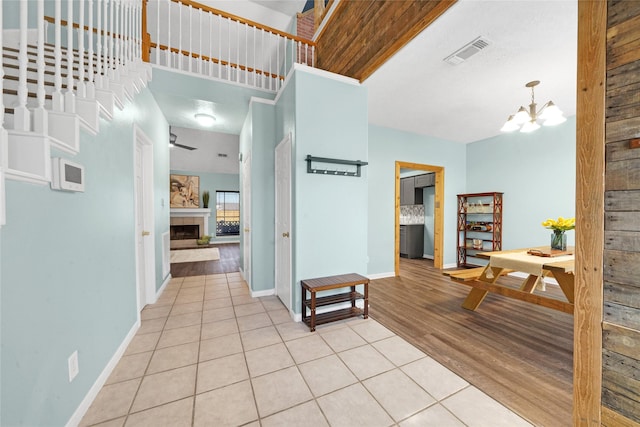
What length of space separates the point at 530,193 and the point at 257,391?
16.9ft

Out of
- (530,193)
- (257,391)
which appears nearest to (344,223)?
(257,391)

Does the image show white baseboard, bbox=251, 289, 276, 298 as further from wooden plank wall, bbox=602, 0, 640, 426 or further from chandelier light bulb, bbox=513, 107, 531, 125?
chandelier light bulb, bbox=513, 107, 531, 125

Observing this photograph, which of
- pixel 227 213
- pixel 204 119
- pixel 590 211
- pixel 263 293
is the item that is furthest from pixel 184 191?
pixel 590 211

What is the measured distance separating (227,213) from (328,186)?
770 cm

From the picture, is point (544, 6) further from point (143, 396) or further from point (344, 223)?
point (143, 396)

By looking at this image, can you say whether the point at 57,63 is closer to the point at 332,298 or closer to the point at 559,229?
the point at 332,298

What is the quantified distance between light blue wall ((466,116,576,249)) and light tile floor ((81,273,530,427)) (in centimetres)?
370

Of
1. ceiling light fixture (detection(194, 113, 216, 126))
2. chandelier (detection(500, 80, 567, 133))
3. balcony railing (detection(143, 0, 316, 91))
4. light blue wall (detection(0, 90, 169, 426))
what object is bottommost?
light blue wall (detection(0, 90, 169, 426))

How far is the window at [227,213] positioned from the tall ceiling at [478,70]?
5372 mm

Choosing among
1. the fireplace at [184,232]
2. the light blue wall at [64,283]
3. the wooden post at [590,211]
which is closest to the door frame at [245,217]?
the light blue wall at [64,283]

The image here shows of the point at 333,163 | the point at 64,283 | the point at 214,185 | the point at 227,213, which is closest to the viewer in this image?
the point at 64,283

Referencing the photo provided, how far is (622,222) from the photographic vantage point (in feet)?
3.17

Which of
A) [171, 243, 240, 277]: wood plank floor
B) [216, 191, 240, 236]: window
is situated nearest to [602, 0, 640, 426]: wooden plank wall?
[171, 243, 240, 277]: wood plank floor

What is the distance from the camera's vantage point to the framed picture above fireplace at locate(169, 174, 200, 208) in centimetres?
805
